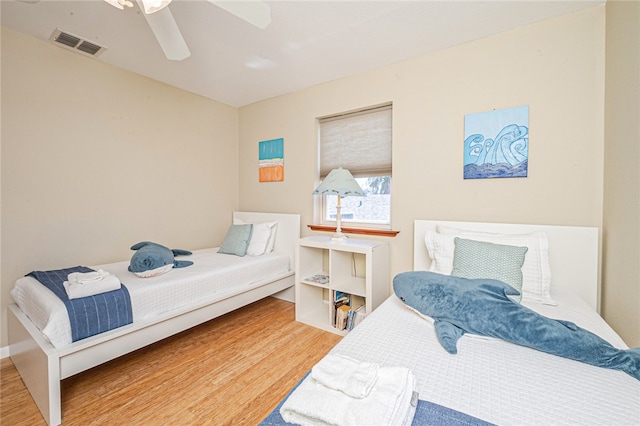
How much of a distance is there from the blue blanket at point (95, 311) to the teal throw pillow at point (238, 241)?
45.3 inches

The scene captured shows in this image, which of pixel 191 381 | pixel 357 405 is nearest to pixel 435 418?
pixel 357 405

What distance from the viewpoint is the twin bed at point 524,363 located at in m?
0.77

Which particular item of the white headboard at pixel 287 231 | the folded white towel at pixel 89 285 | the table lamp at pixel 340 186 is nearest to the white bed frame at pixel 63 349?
the folded white towel at pixel 89 285

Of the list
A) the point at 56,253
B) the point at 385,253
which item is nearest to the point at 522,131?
the point at 385,253

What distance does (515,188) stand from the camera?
197 cm

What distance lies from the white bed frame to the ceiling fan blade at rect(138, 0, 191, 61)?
1673mm

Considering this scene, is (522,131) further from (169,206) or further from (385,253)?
(169,206)

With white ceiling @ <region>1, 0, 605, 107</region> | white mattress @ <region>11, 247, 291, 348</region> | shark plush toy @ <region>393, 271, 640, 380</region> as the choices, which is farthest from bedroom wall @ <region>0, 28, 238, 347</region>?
shark plush toy @ <region>393, 271, 640, 380</region>

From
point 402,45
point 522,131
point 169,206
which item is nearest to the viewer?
point 522,131

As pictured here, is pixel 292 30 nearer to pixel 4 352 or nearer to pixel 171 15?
pixel 171 15

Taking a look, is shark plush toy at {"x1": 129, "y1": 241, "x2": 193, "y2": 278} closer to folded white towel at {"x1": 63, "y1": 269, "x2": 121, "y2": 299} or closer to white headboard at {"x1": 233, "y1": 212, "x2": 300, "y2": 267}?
folded white towel at {"x1": 63, "y1": 269, "x2": 121, "y2": 299}

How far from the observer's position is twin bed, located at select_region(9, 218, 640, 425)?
802 millimetres

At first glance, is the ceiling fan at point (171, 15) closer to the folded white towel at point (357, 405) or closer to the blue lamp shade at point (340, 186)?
the blue lamp shade at point (340, 186)

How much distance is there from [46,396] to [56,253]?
50.0 inches
